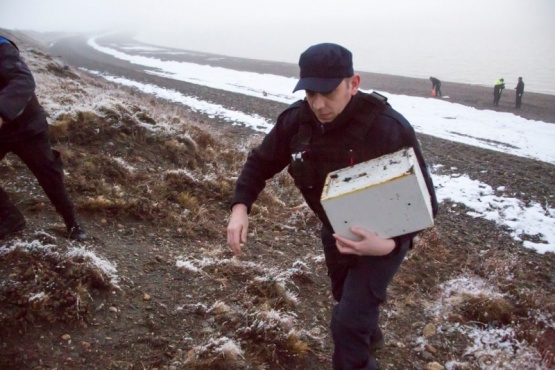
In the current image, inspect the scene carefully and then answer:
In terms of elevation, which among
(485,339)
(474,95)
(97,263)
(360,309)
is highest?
(474,95)

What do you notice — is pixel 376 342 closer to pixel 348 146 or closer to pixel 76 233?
pixel 348 146

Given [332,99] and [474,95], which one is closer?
[332,99]

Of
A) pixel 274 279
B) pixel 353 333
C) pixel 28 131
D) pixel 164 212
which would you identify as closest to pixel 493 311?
pixel 274 279

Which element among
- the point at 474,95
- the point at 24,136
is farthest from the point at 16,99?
the point at 474,95

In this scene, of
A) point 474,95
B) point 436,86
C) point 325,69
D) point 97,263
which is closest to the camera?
point 325,69

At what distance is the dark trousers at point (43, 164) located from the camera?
3340 mm

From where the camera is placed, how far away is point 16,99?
2914 millimetres

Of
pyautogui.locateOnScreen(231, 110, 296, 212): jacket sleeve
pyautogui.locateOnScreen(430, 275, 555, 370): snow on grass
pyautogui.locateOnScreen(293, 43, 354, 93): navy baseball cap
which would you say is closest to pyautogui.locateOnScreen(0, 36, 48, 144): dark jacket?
pyautogui.locateOnScreen(231, 110, 296, 212): jacket sleeve

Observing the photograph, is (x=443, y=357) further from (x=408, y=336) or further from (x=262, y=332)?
(x=262, y=332)

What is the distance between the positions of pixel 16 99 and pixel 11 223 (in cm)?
142

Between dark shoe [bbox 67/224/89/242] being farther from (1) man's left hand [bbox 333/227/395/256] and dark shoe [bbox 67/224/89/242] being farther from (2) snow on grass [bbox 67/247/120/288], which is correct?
(1) man's left hand [bbox 333/227/395/256]

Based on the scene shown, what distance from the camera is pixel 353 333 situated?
7.38 ft

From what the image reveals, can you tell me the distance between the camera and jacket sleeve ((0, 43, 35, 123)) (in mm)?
2842

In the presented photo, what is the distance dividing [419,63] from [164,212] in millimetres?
48216
